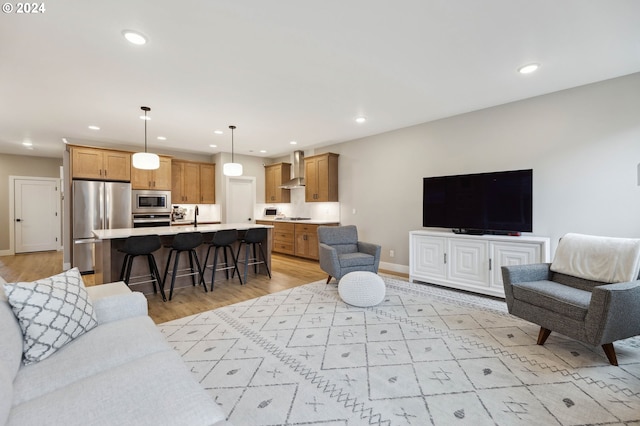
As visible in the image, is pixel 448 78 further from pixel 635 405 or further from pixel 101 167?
pixel 101 167

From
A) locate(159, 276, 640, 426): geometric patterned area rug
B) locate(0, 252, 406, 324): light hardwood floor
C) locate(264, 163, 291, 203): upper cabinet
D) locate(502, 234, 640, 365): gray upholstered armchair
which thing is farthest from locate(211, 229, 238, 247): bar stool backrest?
locate(502, 234, 640, 365): gray upholstered armchair

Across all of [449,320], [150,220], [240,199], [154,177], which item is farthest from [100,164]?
[449,320]

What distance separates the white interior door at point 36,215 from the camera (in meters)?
7.51

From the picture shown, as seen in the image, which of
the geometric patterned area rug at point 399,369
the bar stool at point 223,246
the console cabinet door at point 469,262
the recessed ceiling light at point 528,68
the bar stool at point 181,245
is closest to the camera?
the geometric patterned area rug at point 399,369

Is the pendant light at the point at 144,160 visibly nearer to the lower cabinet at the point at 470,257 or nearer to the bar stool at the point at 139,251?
the bar stool at the point at 139,251

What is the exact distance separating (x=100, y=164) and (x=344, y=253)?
5.01 m

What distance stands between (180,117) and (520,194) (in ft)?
16.2

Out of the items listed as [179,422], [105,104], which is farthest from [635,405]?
[105,104]

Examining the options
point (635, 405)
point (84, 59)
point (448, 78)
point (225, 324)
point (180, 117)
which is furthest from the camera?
point (180, 117)

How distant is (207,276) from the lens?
4641mm

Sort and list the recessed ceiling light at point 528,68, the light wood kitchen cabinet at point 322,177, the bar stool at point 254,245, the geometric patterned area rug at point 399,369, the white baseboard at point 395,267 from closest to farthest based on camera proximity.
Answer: the geometric patterned area rug at point 399,369 < the recessed ceiling light at point 528,68 < the bar stool at point 254,245 < the white baseboard at point 395,267 < the light wood kitchen cabinet at point 322,177

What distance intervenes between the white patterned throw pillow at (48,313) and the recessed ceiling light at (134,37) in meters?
1.92

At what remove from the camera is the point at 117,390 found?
1.17m

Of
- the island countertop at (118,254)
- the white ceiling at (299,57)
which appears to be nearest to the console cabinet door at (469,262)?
the white ceiling at (299,57)
